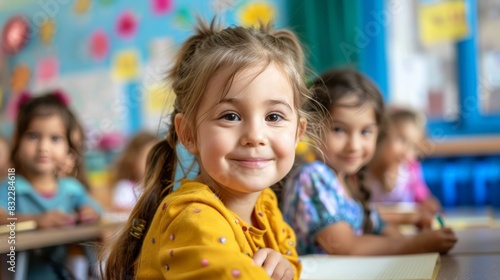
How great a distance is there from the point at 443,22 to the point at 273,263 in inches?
115

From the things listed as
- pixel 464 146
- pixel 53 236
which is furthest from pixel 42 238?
pixel 464 146

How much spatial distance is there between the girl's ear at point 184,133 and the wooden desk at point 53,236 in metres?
0.58

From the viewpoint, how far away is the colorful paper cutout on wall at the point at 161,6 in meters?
4.25

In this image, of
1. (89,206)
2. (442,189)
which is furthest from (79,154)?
(442,189)

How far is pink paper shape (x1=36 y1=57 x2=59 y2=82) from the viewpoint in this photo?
15.4 feet

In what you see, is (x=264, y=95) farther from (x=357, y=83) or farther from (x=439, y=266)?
(x=357, y=83)

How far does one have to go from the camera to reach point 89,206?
2.38 meters

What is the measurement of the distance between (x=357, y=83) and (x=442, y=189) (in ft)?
6.54

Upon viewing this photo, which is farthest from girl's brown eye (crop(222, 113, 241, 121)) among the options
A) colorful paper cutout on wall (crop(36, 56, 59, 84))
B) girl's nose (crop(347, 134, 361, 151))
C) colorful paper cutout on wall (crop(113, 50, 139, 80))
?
colorful paper cutout on wall (crop(36, 56, 59, 84))

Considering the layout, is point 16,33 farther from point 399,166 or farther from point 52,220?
point 399,166

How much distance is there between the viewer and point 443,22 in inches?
138

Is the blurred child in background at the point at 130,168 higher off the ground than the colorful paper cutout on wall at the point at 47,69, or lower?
lower

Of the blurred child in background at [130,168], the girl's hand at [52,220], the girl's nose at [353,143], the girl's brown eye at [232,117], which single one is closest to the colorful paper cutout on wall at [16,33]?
the blurred child in background at [130,168]

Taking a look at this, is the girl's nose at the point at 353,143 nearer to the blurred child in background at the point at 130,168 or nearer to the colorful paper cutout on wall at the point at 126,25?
the blurred child in background at the point at 130,168
